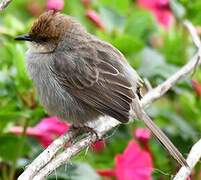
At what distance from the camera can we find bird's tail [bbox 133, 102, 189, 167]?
460 centimetres

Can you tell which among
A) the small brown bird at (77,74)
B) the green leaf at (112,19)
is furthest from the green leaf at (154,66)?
the green leaf at (112,19)

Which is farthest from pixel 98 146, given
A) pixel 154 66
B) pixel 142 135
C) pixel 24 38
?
pixel 24 38

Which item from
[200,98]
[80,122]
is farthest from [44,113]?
[200,98]

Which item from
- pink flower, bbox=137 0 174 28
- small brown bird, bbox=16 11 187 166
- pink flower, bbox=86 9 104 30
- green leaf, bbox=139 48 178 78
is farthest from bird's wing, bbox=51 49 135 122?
pink flower, bbox=137 0 174 28

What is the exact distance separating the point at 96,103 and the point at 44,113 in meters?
0.38

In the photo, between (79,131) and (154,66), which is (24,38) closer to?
(79,131)

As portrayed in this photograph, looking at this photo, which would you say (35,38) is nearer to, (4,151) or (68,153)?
(4,151)

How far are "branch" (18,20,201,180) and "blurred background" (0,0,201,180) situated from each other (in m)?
0.09

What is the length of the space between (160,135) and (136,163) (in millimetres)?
270

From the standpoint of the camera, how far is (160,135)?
4918 millimetres

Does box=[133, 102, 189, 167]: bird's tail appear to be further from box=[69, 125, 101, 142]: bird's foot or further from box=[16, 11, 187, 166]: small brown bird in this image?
box=[69, 125, 101, 142]: bird's foot

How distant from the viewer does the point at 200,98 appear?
557 centimetres

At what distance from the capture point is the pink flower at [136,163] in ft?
16.1

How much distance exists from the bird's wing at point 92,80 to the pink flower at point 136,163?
12.1 inches
